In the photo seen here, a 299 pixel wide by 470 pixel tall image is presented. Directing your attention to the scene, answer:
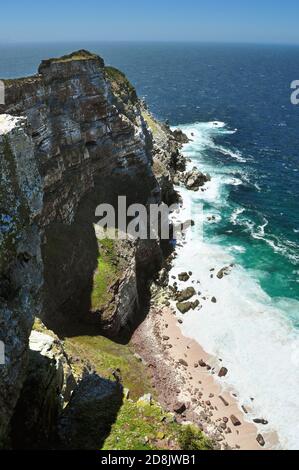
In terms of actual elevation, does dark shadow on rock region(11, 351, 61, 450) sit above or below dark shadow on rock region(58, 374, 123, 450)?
above

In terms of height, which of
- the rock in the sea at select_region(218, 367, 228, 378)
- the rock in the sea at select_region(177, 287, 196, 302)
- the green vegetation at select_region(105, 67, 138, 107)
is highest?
the green vegetation at select_region(105, 67, 138, 107)

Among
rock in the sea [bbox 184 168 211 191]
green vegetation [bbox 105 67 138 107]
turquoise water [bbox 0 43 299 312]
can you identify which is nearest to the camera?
green vegetation [bbox 105 67 138 107]

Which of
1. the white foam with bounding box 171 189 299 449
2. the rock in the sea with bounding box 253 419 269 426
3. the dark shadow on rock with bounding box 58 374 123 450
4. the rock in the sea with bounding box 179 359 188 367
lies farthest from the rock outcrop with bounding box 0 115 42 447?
the white foam with bounding box 171 189 299 449

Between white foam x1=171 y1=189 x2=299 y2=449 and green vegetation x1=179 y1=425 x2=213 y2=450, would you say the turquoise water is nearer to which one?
white foam x1=171 y1=189 x2=299 y2=449

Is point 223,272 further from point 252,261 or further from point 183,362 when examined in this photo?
point 183,362

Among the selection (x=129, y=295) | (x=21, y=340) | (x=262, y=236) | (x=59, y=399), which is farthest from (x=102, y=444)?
(x=262, y=236)

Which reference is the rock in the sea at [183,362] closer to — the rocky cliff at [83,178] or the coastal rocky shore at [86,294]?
the coastal rocky shore at [86,294]
